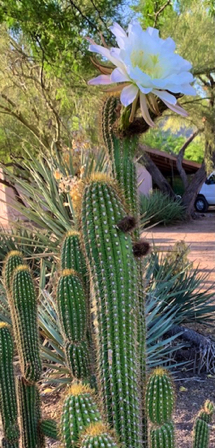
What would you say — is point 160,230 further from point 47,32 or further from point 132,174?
point 132,174

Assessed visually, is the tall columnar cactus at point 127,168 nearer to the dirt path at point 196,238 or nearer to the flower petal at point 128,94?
the flower petal at point 128,94

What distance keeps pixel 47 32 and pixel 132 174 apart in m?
7.77

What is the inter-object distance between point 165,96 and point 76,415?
1.00 meters

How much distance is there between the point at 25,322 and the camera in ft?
7.56

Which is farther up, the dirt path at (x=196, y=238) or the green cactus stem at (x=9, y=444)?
the dirt path at (x=196, y=238)

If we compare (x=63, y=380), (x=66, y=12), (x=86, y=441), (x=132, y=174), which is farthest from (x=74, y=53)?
(x=86, y=441)

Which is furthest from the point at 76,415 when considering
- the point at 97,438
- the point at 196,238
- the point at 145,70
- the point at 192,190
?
the point at 192,190

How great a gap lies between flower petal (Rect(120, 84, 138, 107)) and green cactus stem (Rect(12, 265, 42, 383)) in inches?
43.5

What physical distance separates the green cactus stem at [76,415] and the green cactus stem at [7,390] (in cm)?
81

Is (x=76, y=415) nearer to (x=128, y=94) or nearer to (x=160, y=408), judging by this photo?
(x=160, y=408)

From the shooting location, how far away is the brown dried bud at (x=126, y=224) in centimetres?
167

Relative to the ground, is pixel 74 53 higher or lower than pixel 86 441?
higher

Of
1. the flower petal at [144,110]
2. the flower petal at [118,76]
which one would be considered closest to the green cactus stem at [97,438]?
the flower petal at [144,110]

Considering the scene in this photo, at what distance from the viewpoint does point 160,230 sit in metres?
17.0
